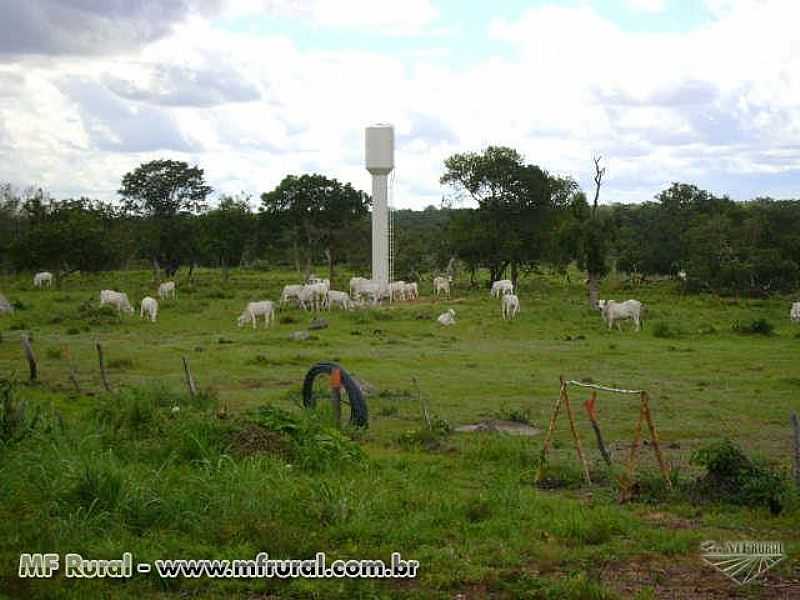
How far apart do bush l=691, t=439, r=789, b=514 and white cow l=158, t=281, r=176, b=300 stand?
3497 centimetres

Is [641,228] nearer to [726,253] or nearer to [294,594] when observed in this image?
[726,253]

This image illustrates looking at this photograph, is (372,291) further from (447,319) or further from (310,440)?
(310,440)

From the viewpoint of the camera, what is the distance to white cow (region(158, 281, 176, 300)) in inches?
1706

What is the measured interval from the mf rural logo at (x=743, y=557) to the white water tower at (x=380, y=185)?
Answer: 37.8 metres

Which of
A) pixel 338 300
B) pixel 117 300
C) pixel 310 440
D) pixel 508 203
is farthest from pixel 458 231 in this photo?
pixel 310 440

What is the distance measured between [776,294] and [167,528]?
44.9m

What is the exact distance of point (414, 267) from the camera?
198ft

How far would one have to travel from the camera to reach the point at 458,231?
5147 centimetres

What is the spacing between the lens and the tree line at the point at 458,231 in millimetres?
48875

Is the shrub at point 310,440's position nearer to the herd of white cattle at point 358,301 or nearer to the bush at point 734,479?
the bush at point 734,479

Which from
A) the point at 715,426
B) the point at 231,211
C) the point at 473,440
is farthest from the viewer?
the point at 231,211

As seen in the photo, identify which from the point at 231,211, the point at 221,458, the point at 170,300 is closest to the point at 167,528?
the point at 221,458

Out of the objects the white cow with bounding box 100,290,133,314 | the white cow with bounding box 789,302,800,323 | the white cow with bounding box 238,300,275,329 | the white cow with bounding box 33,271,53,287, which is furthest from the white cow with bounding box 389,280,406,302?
the white cow with bounding box 33,271,53,287

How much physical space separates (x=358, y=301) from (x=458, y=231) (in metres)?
10.5
